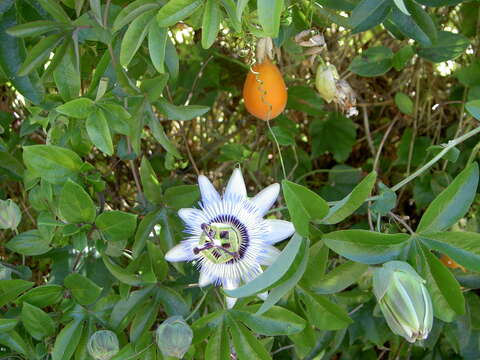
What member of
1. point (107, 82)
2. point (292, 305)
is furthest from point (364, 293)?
point (107, 82)

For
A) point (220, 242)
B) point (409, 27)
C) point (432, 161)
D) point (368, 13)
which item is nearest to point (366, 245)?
point (432, 161)

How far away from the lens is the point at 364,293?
1409mm

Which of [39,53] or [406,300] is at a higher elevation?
[39,53]

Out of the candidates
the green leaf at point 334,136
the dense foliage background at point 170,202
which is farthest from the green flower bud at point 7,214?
the green leaf at point 334,136

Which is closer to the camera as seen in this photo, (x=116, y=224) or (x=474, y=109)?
(x=474, y=109)

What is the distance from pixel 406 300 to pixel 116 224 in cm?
52

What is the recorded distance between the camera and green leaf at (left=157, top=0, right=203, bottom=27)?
3.33ft

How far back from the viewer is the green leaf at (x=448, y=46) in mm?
1415

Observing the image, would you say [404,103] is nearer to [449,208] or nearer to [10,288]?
[449,208]

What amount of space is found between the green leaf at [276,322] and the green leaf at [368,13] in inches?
19.0

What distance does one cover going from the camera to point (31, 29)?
1.12 metres

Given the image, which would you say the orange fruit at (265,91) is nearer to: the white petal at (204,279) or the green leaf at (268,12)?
the white petal at (204,279)

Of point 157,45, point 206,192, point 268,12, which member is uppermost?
point 268,12

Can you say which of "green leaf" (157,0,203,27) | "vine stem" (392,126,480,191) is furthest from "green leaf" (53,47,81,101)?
"vine stem" (392,126,480,191)
